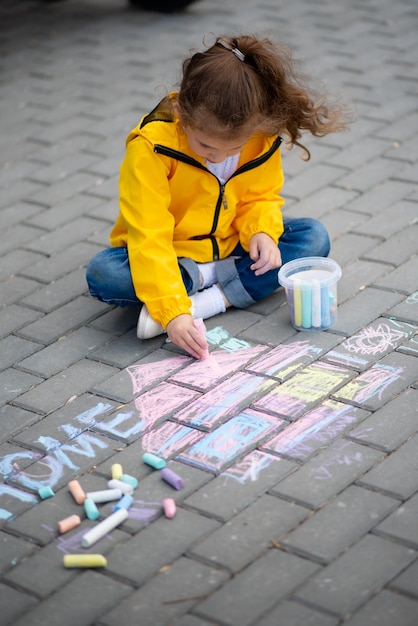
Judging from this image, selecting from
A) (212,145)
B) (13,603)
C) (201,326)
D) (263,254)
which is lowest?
(13,603)

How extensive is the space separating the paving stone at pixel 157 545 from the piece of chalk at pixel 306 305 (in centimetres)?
96

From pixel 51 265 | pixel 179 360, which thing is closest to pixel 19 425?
pixel 179 360

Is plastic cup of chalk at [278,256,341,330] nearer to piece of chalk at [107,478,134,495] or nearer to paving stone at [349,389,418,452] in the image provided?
paving stone at [349,389,418,452]

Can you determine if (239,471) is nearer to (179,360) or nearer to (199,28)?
(179,360)

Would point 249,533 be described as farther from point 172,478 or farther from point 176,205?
point 176,205

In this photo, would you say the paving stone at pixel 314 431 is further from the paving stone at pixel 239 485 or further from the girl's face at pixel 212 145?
the girl's face at pixel 212 145

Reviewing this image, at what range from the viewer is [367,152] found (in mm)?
4531

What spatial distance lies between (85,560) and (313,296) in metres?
1.25

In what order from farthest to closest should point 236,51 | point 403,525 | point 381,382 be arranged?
point 236,51
point 381,382
point 403,525

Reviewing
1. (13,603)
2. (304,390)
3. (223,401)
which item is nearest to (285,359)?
(304,390)

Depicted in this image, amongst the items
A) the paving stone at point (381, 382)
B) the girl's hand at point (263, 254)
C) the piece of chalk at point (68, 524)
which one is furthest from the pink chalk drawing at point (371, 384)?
the piece of chalk at point (68, 524)

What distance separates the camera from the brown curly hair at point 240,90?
9.48 ft

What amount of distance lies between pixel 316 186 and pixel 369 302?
1.06m

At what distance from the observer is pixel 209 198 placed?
327 centimetres
